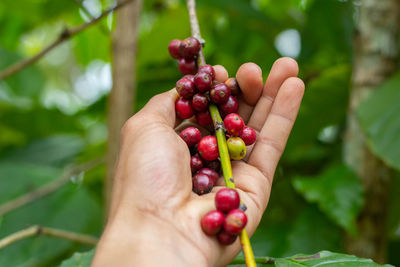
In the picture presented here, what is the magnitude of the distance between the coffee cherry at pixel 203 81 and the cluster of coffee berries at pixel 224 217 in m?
0.32

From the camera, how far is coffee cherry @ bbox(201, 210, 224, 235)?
0.89m

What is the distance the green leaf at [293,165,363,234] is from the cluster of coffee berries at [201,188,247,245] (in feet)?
2.40

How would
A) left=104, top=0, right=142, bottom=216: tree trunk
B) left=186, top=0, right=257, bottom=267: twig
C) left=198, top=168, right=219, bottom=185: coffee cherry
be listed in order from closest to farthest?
1. left=186, top=0, right=257, bottom=267: twig
2. left=198, top=168, right=219, bottom=185: coffee cherry
3. left=104, top=0, right=142, bottom=216: tree trunk

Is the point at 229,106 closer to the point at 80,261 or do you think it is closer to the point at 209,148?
the point at 209,148

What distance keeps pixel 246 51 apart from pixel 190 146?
5.38 feet

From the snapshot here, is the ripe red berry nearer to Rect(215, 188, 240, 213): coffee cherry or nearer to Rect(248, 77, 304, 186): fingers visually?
Rect(215, 188, 240, 213): coffee cherry

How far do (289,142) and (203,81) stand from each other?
97cm

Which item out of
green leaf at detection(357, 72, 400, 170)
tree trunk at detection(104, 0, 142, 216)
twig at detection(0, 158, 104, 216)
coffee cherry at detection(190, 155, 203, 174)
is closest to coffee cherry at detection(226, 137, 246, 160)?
coffee cherry at detection(190, 155, 203, 174)

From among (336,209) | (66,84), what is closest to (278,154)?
(336,209)

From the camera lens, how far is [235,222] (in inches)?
33.2

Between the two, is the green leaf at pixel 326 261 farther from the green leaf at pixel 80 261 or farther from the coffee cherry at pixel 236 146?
the green leaf at pixel 80 261

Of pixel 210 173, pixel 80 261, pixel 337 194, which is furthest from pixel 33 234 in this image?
pixel 337 194

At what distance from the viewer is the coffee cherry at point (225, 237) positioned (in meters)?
0.90

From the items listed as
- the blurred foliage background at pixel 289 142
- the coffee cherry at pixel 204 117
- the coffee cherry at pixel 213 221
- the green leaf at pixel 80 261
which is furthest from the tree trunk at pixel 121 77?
the coffee cherry at pixel 213 221
